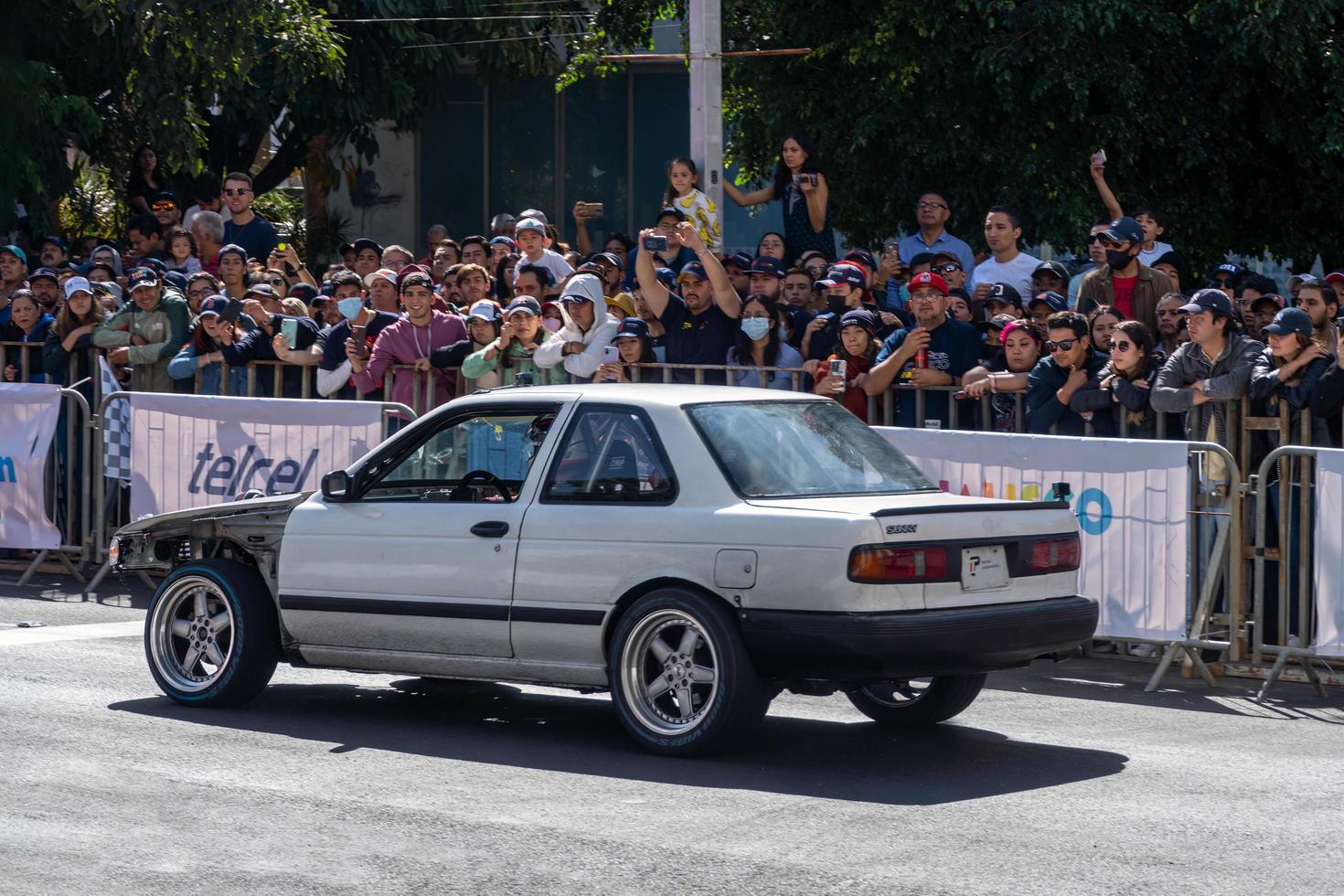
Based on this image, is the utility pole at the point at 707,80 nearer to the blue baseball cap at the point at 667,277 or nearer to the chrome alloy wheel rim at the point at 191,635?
the blue baseball cap at the point at 667,277

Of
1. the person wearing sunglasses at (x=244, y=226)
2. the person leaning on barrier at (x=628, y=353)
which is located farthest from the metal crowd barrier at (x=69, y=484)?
the person wearing sunglasses at (x=244, y=226)

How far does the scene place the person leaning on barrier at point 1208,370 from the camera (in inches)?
402

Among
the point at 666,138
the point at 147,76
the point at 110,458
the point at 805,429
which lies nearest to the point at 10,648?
the point at 110,458

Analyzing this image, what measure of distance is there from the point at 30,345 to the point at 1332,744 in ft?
33.1

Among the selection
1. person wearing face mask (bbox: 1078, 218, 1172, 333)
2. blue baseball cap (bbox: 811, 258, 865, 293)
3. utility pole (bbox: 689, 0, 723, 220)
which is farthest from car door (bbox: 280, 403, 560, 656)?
utility pole (bbox: 689, 0, 723, 220)

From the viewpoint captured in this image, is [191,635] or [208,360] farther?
[208,360]

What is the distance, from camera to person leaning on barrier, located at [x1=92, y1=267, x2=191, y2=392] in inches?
567

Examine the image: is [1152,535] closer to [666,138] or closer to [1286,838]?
[1286,838]

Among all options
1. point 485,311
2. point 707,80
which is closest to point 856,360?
point 485,311

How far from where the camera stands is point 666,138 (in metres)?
32.4

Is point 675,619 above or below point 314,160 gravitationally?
below

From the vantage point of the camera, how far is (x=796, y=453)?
330 inches

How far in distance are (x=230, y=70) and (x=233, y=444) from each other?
943cm

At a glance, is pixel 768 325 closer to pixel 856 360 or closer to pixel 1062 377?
pixel 856 360
